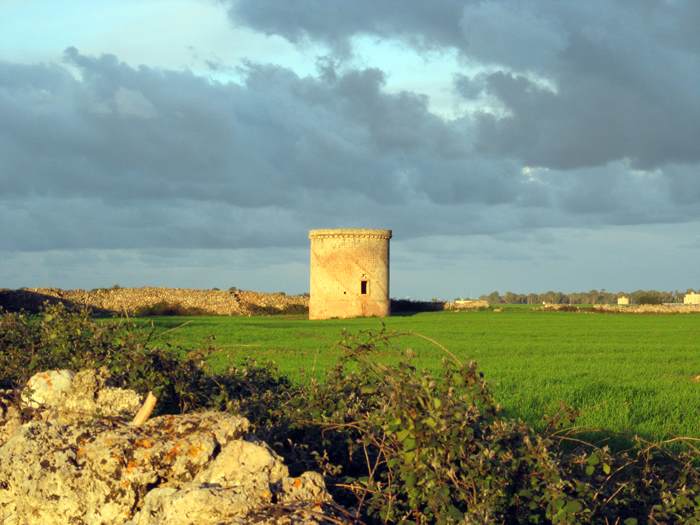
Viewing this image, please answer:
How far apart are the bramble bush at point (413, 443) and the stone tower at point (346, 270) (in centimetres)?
3870

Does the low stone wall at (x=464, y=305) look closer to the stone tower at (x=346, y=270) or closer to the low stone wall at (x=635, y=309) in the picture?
the low stone wall at (x=635, y=309)

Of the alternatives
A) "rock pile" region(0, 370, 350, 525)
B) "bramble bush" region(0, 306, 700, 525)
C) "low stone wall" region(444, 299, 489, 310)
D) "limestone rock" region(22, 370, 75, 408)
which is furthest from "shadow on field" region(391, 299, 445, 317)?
"rock pile" region(0, 370, 350, 525)

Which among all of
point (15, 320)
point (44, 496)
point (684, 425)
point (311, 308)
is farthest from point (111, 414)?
point (311, 308)

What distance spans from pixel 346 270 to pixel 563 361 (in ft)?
82.6

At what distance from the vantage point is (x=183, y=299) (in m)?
54.4

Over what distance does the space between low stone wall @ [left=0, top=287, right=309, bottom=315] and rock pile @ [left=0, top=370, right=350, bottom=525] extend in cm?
4594

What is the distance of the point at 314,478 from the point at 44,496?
1634 mm

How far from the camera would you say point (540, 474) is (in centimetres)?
493

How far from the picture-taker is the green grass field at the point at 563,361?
11.9 metres

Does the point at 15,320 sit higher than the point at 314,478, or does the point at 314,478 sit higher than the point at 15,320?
the point at 15,320

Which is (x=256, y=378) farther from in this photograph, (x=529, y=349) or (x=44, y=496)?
(x=529, y=349)

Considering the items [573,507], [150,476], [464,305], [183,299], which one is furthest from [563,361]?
[464,305]

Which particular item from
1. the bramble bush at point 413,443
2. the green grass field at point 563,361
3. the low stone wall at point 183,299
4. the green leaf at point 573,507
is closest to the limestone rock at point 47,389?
the bramble bush at point 413,443

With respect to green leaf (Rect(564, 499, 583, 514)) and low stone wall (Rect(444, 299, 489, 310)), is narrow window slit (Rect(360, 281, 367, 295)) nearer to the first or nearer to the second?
low stone wall (Rect(444, 299, 489, 310))
